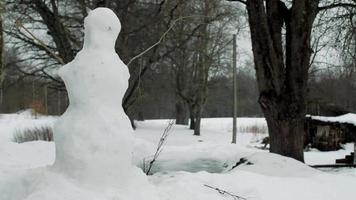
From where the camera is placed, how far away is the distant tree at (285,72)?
8.16 meters

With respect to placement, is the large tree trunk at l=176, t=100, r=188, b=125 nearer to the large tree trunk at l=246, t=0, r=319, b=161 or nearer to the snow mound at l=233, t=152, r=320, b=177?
the large tree trunk at l=246, t=0, r=319, b=161

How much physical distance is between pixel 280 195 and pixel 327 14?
6588 millimetres

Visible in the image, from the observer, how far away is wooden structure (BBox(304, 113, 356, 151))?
16.9 meters

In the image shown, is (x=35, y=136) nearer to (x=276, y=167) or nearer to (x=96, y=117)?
(x=276, y=167)

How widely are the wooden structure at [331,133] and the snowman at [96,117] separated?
46.6ft

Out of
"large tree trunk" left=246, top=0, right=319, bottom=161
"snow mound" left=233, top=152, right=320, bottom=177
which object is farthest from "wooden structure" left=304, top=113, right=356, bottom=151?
"snow mound" left=233, top=152, right=320, bottom=177

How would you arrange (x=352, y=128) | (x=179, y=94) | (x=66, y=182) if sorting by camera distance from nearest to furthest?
(x=66, y=182), (x=352, y=128), (x=179, y=94)

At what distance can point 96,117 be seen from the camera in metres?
4.09

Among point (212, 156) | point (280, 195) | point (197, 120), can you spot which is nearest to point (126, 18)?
point (212, 156)

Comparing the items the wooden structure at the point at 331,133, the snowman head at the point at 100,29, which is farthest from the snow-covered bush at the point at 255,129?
the snowman head at the point at 100,29

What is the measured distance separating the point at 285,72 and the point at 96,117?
16.9 ft

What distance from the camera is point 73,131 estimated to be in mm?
4023

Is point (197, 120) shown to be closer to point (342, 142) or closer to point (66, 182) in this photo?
point (342, 142)

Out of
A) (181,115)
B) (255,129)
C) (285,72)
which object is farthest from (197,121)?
(285,72)
